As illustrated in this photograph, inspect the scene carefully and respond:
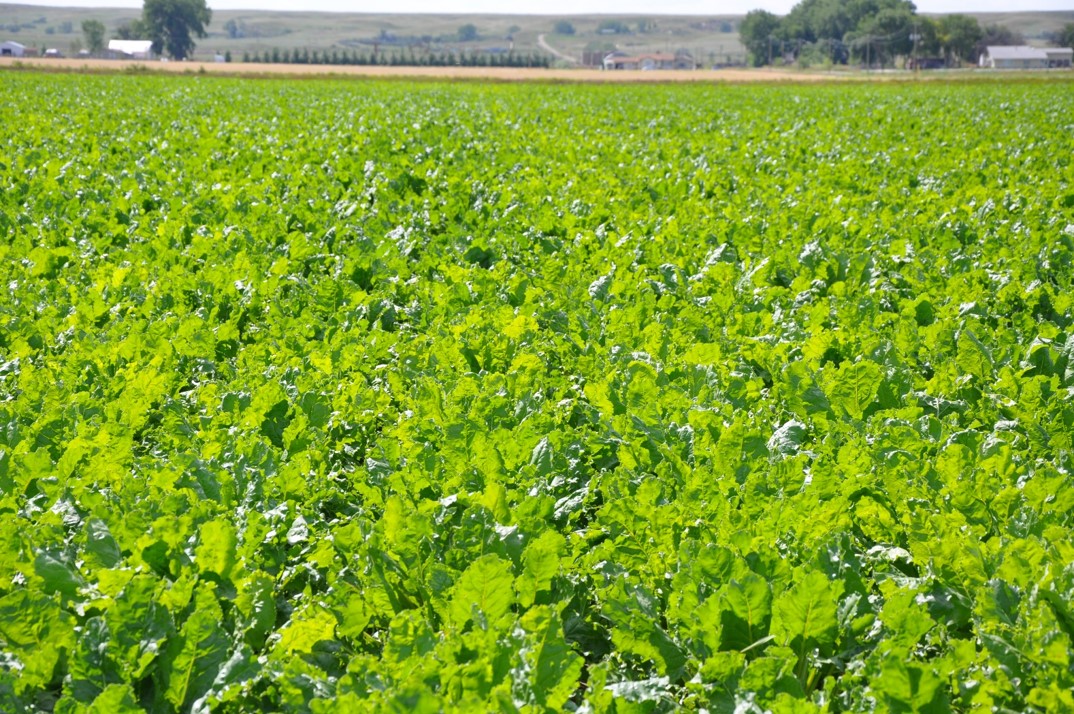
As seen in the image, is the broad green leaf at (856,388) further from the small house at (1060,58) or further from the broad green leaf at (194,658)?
the small house at (1060,58)

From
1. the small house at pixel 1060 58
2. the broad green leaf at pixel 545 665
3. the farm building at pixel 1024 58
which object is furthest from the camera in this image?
the farm building at pixel 1024 58

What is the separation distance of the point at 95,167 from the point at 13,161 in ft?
3.52

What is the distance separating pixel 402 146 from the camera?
50.6ft

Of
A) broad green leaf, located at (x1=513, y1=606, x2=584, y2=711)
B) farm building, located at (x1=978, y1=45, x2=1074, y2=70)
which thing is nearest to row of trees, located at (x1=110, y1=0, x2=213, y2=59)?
farm building, located at (x1=978, y1=45, x2=1074, y2=70)

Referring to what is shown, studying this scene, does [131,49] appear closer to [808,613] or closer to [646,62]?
[646,62]

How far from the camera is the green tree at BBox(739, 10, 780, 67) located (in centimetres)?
13450

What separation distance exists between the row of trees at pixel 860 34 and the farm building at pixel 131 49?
8000cm

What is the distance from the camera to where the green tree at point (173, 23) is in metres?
128

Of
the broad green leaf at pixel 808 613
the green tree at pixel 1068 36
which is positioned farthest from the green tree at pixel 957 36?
the broad green leaf at pixel 808 613

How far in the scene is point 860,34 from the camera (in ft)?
419

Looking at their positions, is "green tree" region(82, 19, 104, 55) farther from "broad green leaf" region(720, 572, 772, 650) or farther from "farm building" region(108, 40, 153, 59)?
"broad green leaf" region(720, 572, 772, 650)

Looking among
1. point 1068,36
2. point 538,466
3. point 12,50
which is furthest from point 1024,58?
point 538,466

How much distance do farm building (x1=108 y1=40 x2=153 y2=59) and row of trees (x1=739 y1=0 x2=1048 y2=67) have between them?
3150 inches

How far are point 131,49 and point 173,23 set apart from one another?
10257mm
